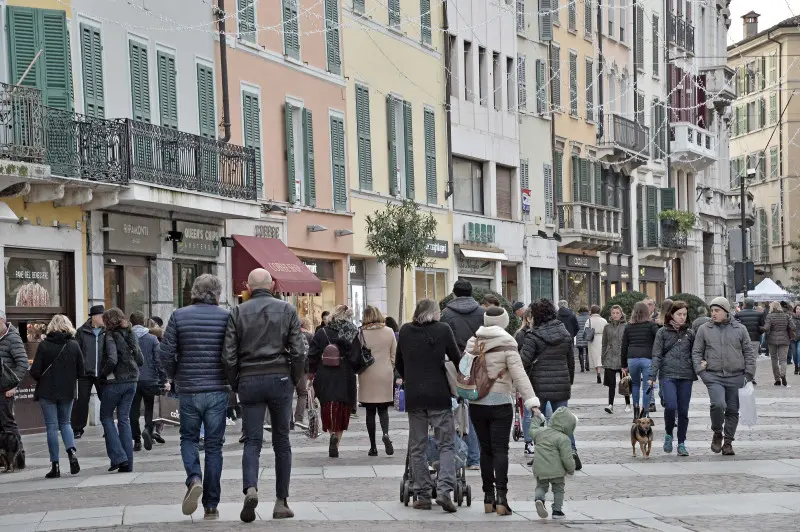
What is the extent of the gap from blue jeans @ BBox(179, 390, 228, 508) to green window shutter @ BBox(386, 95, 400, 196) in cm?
2767

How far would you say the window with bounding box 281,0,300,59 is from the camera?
3553 centimetres

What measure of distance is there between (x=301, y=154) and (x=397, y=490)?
68.0ft

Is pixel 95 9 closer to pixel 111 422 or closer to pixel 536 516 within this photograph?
pixel 111 422

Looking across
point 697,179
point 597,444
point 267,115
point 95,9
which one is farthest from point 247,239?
point 697,179

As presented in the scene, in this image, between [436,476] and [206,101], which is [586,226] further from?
[436,476]

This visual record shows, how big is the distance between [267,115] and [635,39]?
31.8 meters

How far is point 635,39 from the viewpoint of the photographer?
63.8m

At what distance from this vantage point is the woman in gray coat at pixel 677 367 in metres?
19.4

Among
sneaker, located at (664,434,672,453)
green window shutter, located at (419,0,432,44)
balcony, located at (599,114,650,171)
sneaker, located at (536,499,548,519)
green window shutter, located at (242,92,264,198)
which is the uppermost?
green window shutter, located at (419,0,432,44)

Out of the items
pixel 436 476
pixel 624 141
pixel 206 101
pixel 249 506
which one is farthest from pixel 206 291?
pixel 624 141

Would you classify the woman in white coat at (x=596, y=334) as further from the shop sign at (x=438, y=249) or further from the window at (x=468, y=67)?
the window at (x=468, y=67)

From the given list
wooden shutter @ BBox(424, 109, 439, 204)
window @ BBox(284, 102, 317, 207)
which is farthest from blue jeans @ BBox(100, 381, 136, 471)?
wooden shutter @ BBox(424, 109, 439, 204)

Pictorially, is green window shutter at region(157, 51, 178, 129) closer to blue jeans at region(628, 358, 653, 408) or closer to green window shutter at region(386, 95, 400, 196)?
blue jeans at region(628, 358, 653, 408)

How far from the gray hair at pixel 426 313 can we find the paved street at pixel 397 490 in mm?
1633
